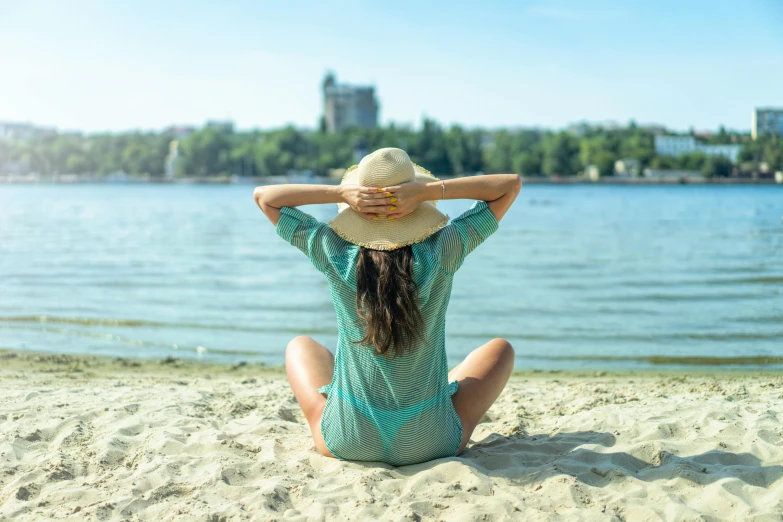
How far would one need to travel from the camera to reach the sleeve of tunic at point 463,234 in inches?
118

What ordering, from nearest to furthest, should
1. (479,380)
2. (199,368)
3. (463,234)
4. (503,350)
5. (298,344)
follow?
(463,234) < (479,380) < (503,350) < (298,344) < (199,368)

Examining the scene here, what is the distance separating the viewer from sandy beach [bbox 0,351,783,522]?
2939 mm

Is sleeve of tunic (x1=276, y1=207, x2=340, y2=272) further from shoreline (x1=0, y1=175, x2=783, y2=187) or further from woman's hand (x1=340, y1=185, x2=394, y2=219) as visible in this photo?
shoreline (x1=0, y1=175, x2=783, y2=187)

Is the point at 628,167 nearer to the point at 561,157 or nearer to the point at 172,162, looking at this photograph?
the point at 561,157

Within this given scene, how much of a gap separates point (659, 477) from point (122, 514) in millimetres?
2090

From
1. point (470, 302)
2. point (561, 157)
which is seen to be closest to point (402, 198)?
point (470, 302)

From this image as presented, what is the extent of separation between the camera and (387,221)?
2.99 meters

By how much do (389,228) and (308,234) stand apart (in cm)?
34

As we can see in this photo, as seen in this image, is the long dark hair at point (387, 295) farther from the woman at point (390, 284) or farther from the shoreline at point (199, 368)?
the shoreline at point (199, 368)

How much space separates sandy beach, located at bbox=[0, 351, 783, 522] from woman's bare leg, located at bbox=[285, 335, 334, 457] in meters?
0.16

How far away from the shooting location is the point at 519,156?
→ 131m

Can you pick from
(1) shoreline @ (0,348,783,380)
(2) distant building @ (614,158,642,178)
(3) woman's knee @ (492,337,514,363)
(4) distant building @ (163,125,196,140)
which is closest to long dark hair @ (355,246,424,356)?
(3) woman's knee @ (492,337,514,363)

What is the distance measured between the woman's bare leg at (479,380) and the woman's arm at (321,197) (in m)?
0.95

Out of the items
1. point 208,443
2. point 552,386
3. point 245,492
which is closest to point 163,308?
point 552,386
